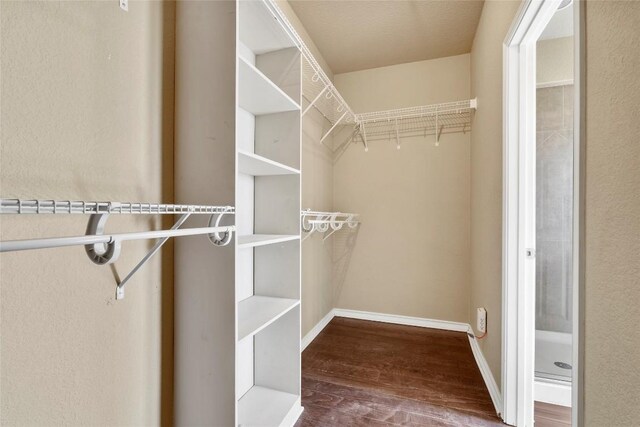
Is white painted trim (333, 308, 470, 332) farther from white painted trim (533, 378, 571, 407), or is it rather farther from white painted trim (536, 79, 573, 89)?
white painted trim (536, 79, 573, 89)

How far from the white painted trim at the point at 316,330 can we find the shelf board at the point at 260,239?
111 centimetres

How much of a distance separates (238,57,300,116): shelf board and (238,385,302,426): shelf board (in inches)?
62.2

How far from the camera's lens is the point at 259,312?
1.39 m

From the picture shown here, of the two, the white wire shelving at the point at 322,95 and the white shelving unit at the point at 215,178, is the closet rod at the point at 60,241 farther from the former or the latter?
the white wire shelving at the point at 322,95

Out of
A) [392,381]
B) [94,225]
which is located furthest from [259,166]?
[392,381]

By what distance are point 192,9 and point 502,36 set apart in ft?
5.38

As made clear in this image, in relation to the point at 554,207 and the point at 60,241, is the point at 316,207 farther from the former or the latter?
the point at 60,241

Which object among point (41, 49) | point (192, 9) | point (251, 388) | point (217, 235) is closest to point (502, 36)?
point (192, 9)

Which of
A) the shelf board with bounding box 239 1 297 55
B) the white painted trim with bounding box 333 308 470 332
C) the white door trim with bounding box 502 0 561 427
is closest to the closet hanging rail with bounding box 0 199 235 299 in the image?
the shelf board with bounding box 239 1 297 55

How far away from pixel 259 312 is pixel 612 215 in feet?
4.32

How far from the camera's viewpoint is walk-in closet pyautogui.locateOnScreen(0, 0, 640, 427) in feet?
2.23

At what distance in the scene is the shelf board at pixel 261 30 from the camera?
126 centimetres

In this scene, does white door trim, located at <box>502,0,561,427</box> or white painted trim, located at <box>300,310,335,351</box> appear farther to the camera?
white painted trim, located at <box>300,310,335,351</box>

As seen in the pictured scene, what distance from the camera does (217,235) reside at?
39.0 inches
